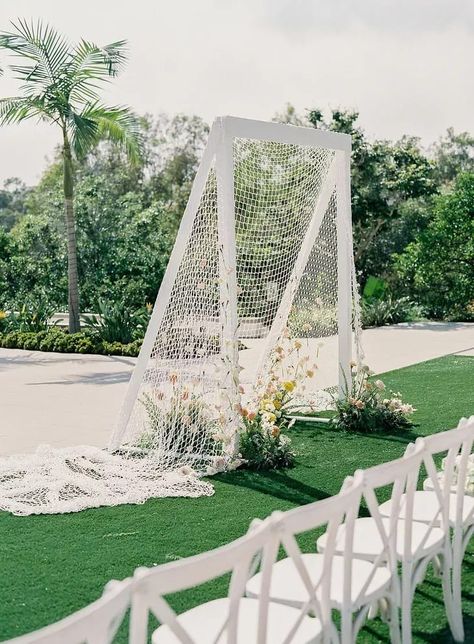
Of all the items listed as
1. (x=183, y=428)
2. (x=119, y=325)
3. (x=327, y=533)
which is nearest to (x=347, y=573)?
(x=327, y=533)

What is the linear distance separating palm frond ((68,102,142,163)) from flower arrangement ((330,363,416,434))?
9538 mm

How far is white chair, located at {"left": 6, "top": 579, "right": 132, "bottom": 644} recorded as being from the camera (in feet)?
6.22

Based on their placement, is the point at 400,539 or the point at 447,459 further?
the point at 400,539

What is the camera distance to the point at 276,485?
21.5 ft

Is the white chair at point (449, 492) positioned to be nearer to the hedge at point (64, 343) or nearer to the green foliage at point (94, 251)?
the hedge at point (64, 343)

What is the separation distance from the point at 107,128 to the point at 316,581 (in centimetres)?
1485

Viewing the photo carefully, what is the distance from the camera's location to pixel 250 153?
868cm

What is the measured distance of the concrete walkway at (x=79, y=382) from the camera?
8.77m

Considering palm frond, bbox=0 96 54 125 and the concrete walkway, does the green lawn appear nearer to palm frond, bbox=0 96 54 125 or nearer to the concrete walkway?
the concrete walkway

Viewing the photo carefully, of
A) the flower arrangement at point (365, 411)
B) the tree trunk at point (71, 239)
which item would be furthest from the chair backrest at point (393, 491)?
the tree trunk at point (71, 239)

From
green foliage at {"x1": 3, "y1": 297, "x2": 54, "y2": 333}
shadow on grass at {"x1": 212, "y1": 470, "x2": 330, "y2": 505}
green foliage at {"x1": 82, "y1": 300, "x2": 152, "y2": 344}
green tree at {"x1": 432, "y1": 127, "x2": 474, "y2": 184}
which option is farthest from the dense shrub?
green tree at {"x1": 432, "y1": 127, "x2": 474, "y2": 184}

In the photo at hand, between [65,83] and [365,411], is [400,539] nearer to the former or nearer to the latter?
[365,411]

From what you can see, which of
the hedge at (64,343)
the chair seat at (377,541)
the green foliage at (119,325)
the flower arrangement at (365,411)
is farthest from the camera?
the green foliage at (119,325)

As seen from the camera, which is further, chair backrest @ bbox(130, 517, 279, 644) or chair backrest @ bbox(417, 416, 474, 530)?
chair backrest @ bbox(417, 416, 474, 530)
